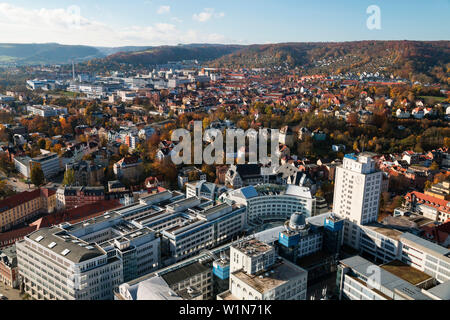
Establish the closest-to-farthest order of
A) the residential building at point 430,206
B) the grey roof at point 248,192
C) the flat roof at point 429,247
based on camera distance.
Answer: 1. the flat roof at point 429,247
2. the grey roof at point 248,192
3. the residential building at point 430,206

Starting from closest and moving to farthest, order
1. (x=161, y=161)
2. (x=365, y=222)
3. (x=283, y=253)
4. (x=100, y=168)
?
(x=283, y=253), (x=365, y=222), (x=100, y=168), (x=161, y=161)

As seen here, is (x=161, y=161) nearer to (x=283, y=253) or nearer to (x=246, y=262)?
(x=283, y=253)

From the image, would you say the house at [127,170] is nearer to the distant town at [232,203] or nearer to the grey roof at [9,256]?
the distant town at [232,203]

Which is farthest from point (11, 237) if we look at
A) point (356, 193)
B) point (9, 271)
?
point (356, 193)

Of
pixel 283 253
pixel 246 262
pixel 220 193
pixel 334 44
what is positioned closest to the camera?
pixel 246 262

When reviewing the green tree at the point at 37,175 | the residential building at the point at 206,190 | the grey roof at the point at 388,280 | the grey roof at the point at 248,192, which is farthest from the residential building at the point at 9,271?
the grey roof at the point at 388,280

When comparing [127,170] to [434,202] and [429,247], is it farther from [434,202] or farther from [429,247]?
[434,202]

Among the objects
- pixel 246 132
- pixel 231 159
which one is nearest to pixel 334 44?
pixel 246 132
